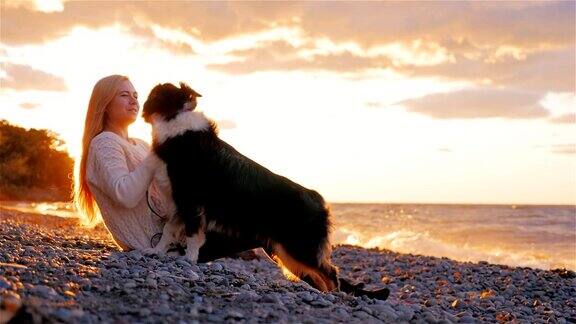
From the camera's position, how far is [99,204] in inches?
236

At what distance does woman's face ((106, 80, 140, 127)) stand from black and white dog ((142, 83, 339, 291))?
0.64m

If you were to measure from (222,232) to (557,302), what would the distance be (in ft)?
14.5

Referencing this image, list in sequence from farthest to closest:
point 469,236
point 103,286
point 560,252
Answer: point 469,236
point 560,252
point 103,286

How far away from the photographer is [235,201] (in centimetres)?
545

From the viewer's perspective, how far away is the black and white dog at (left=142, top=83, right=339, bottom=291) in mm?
5398

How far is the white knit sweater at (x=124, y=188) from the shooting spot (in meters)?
5.55

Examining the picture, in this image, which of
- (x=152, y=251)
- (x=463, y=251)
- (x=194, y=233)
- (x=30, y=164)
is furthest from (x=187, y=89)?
(x=30, y=164)

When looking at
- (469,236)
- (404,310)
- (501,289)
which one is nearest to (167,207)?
(404,310)

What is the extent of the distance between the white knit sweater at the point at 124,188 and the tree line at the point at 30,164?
23.5m

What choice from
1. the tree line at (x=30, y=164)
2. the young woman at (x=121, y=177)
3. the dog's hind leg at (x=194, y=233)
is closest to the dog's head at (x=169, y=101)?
the young woman at (x=121, y=177)

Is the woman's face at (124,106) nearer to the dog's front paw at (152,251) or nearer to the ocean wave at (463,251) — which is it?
the dog's front paw at (152,251)

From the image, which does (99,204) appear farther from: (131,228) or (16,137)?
(16,137)

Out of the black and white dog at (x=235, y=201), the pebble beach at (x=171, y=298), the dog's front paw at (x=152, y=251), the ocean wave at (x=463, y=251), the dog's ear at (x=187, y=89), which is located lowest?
the ocean wave at (x=463, y=251)

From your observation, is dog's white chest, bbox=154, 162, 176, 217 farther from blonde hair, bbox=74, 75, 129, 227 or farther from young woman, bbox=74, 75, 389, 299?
blonde hair, bbox=74, 75, 129, 227
